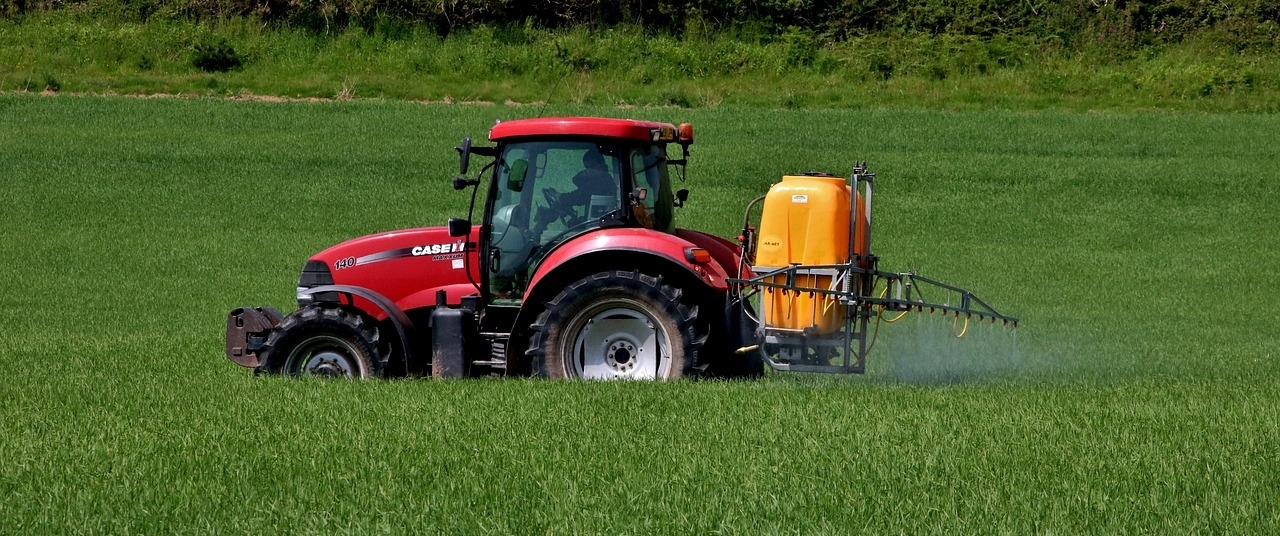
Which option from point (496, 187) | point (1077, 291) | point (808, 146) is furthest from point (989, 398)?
point (808, 146)

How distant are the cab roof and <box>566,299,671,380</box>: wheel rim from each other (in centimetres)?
113

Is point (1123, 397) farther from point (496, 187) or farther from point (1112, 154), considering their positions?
point (1112, 154)

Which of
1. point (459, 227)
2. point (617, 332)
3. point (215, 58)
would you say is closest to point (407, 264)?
point (459, 227)

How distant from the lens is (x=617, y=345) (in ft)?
30.0

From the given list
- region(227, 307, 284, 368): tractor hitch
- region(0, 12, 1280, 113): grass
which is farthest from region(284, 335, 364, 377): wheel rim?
region(0, 12, 1280, 113): grass

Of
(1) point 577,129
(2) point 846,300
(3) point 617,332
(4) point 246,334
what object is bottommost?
(4) point 246,334

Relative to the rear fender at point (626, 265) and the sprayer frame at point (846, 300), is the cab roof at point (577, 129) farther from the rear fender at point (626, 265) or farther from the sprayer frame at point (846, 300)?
the sprayer frame at point (846, 300)

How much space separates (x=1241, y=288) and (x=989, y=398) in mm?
10280

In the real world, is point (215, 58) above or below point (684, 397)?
above

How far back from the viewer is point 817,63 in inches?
1299

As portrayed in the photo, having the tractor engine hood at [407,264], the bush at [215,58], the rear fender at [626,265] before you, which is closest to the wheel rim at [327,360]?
the tractor engine hood at [407,264]

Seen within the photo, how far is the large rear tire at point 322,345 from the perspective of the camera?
9.34m

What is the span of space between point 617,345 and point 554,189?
111cm

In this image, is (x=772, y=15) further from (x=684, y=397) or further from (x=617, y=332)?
(x=684, y=397)
